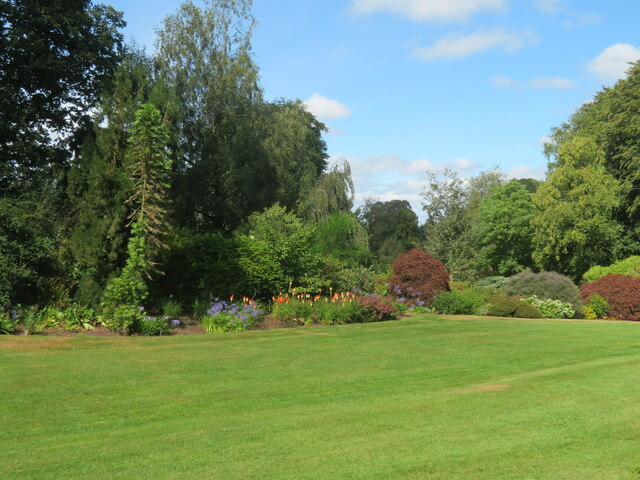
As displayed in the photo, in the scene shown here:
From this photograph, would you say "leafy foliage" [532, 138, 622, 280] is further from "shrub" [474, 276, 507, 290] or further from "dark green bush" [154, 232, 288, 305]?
"dark green bush" [154, 232, 288, 305]

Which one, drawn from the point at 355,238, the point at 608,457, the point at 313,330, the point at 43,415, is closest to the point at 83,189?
the point at 313,330

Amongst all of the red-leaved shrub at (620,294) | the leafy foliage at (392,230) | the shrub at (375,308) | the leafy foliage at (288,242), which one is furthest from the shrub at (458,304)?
the leafy foliage at (392,230)

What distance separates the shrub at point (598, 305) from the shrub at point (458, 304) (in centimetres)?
457

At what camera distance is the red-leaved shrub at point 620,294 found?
2123cm

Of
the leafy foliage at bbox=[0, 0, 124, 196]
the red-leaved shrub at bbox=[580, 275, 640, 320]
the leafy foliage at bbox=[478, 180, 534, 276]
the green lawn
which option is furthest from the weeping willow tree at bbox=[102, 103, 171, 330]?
the leafy foliage at bbox=[478, 180, 534, 276]

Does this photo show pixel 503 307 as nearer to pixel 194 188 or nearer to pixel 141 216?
pixel 141 216

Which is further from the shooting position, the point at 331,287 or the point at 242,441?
the point at 331,287

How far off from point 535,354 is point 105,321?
9.21 metres

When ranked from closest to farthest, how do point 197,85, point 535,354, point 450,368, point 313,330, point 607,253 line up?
1. point 450,368
2. point 535,354
3. point 313,330
4. point 197,85
5. point 607,253

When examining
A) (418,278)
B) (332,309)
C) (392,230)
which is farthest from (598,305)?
(392,230)

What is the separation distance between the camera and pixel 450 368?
9.78 meters

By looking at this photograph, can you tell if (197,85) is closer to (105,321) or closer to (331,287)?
(331,287)

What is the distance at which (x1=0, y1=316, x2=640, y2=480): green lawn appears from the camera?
4.92 meters

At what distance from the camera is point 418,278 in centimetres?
2075
